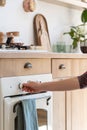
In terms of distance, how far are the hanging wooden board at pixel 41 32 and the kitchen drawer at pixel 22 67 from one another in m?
0.69

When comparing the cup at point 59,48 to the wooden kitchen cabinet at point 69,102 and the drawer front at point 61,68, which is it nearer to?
the wooden kitchen cabinet at point 69,102

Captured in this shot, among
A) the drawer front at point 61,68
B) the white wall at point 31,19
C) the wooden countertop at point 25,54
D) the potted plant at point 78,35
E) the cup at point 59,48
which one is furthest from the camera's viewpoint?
the potted plant at point 78,35

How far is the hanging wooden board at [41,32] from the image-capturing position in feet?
9.15

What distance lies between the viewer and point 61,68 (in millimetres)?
2279

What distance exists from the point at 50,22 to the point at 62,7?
1.00 ft

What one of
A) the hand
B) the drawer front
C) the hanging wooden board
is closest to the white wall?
the hanging wooden board

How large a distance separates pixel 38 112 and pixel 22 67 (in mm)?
361

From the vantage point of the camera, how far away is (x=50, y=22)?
9.98 ft

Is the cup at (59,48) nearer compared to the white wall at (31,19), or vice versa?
the white wall at (31,19)

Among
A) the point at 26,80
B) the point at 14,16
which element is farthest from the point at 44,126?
the point at 14,16

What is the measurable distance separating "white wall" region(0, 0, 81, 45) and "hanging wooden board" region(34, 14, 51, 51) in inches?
2.0

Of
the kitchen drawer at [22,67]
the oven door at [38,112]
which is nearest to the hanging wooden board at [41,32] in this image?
the kitchen drawer at [22,67]

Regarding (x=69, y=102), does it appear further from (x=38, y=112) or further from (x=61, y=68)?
(x=38, y=112)

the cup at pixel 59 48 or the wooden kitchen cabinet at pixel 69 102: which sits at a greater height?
the cup at pixel 59 48
